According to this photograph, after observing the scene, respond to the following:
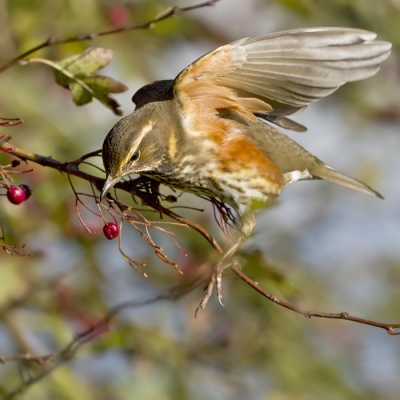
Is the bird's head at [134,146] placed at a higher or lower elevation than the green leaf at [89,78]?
lower

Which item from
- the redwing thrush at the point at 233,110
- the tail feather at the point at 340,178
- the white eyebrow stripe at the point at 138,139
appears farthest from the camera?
the tail feather at the point at 340,178

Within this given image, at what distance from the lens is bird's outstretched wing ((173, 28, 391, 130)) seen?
140 inches

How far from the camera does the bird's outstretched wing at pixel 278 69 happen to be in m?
3.55

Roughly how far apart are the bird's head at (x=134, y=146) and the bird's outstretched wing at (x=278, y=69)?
0.25 meters

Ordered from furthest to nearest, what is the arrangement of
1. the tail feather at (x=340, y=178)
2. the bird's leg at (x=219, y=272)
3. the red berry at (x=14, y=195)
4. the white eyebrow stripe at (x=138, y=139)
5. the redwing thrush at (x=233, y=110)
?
the tail feather at (x=340, y=178) < the redwing thrush at (x=233, y=110) < the white eyebrow stripe at (x=138, y=139) < the bird's leg at (x=219, y=272) < the red berry at (x=14, y=195)

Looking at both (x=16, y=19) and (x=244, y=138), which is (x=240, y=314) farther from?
(x=16, y=19)

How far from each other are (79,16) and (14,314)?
1943 millimetres

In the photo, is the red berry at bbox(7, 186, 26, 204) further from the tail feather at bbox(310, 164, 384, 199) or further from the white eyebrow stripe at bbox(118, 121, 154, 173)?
the tail feather at bbox(310, 164, 384, 199)

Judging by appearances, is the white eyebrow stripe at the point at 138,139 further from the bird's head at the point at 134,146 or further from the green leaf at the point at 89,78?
the green leaf at the point at 89,78

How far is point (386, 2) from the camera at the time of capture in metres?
5.47

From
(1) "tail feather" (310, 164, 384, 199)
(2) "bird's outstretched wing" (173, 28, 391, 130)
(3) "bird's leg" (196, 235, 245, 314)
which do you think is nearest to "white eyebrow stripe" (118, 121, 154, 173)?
(2) "bird's outstretched wing" (173, 28, 391, 130)

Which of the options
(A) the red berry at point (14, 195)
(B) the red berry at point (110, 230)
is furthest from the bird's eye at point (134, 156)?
(A) the red berry at point (14, 195)

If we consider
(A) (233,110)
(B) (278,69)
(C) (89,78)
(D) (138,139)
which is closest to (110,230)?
(D) (138,139)

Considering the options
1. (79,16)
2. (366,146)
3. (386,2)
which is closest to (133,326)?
(79,16)
